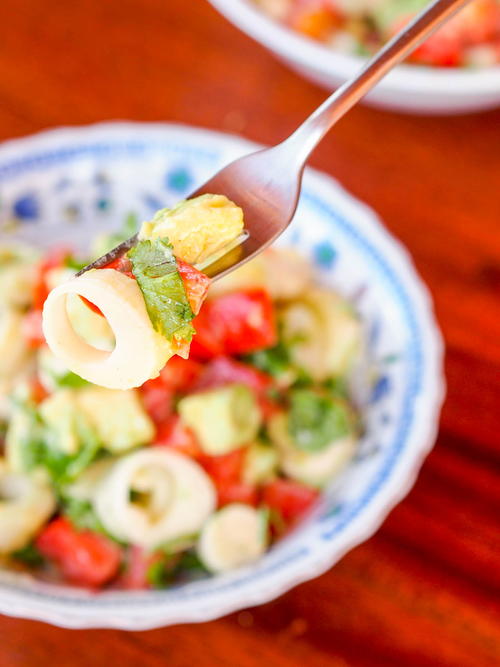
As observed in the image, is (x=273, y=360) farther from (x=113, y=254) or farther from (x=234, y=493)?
(x=113, y=254)

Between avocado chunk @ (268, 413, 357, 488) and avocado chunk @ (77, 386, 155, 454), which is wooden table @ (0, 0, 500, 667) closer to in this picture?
avocado chunk @ (268, 413, 357, 488)

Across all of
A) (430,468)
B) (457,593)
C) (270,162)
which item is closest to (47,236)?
(270,162)

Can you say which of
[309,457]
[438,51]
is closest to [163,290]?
[309,457]

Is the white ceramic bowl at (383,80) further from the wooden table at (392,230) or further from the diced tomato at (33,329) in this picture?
the diced tomato at (33,329)

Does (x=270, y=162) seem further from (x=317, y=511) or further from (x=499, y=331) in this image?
(x=499, y=331)

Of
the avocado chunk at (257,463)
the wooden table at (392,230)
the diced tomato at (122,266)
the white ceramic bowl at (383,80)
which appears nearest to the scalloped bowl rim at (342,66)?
the white ceramic bowl at (383,80)
